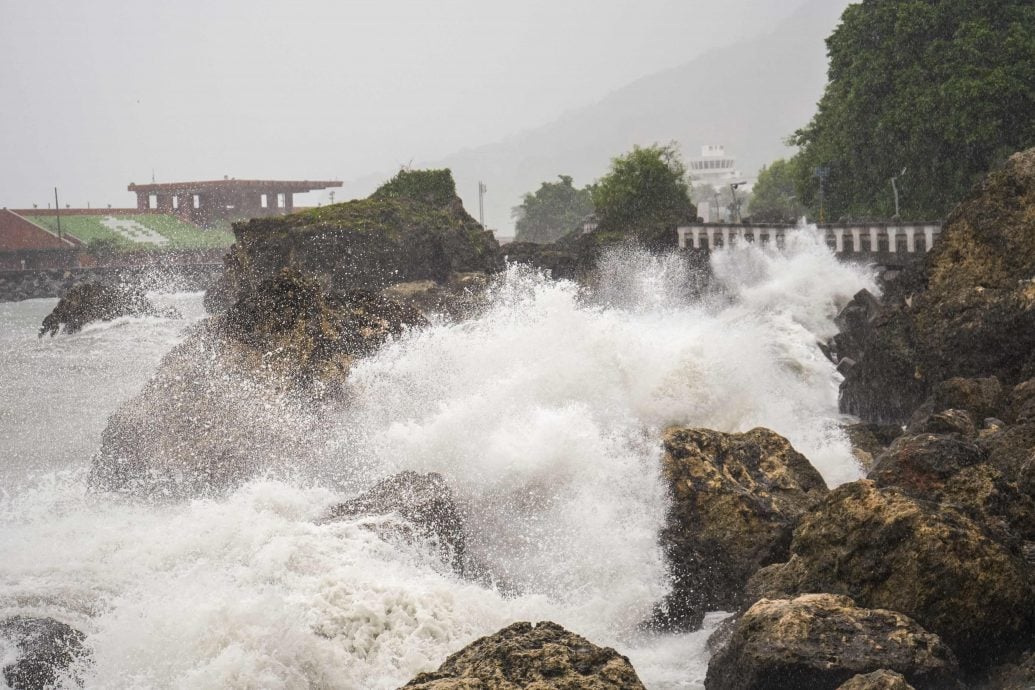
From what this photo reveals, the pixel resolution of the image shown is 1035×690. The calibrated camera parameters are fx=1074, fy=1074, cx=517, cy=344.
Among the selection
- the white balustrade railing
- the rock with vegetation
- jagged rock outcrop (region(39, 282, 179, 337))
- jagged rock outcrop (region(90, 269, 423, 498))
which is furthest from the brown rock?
jagged rock outcrop (region(39, 282, 179, 337))

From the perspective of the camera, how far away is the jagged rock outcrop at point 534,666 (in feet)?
19.4

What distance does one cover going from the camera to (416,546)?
9.69 meters

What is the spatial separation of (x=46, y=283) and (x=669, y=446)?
69481 mm

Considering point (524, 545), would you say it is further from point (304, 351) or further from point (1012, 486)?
point (304, 351)

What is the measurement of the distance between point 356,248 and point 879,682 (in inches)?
1495

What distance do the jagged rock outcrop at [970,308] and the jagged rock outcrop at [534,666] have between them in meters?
10.1

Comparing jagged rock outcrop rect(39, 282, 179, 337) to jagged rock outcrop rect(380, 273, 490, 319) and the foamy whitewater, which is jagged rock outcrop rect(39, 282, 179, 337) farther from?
the foamy whitewater

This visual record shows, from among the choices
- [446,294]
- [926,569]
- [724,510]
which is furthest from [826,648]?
[446,294]

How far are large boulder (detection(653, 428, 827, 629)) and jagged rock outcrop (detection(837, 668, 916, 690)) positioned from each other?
3.39 m

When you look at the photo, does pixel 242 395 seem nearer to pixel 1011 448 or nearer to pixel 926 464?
pixel 926 464

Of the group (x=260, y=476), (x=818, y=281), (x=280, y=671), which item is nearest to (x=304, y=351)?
(x=260, y=476)

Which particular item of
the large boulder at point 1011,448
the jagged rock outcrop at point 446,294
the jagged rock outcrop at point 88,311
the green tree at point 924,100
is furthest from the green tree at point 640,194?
the large boulder at point 1011,448

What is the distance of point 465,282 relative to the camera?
39.4 m

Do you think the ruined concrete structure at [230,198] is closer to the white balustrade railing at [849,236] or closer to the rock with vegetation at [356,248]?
the rock with vegetation at [356,248]
